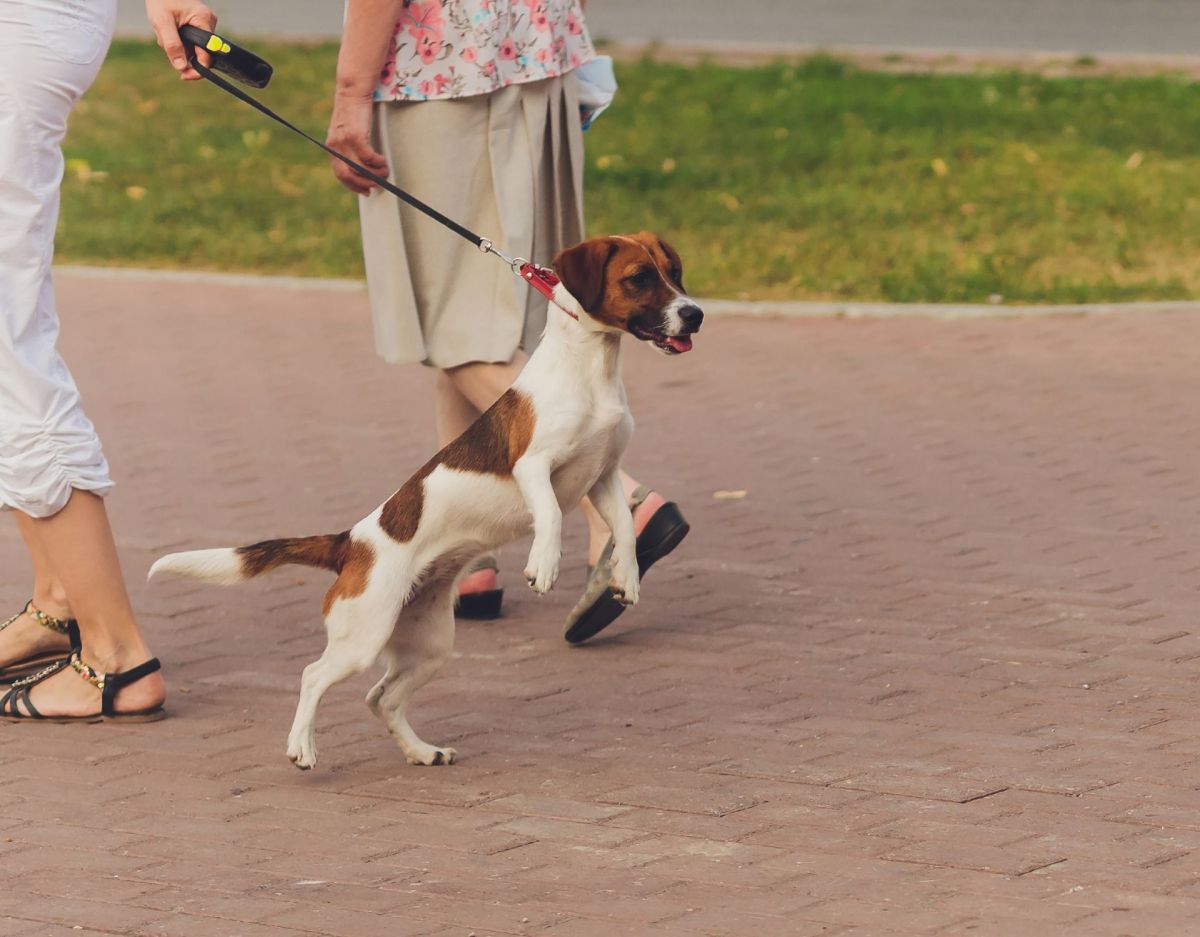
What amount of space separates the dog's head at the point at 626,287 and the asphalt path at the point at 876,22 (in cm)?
1297

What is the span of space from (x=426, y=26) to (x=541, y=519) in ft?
5.25

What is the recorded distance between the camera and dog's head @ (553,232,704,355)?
4.45 meters

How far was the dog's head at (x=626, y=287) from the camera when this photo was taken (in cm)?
445

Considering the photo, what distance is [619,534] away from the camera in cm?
470

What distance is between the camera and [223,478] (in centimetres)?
735

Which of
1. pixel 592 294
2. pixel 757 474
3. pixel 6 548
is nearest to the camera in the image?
pixel 592 294

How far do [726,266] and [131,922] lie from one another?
23.7 ft

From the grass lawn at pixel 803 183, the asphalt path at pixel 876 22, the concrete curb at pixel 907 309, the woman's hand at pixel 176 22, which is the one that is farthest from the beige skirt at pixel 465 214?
the asphalt path at pixel 876 22

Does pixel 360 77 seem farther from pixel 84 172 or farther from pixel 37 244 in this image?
pixel 84 172

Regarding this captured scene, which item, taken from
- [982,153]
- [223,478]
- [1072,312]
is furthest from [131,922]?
[982,153]

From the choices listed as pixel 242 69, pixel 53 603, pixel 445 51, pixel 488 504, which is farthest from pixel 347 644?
pixel 445 51

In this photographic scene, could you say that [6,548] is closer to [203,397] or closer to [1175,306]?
[203,397]

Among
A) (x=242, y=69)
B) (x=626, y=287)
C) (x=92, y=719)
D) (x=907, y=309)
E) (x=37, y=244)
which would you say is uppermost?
(x=242, y=69)

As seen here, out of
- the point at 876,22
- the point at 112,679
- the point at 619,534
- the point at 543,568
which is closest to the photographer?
the point at 543,568
